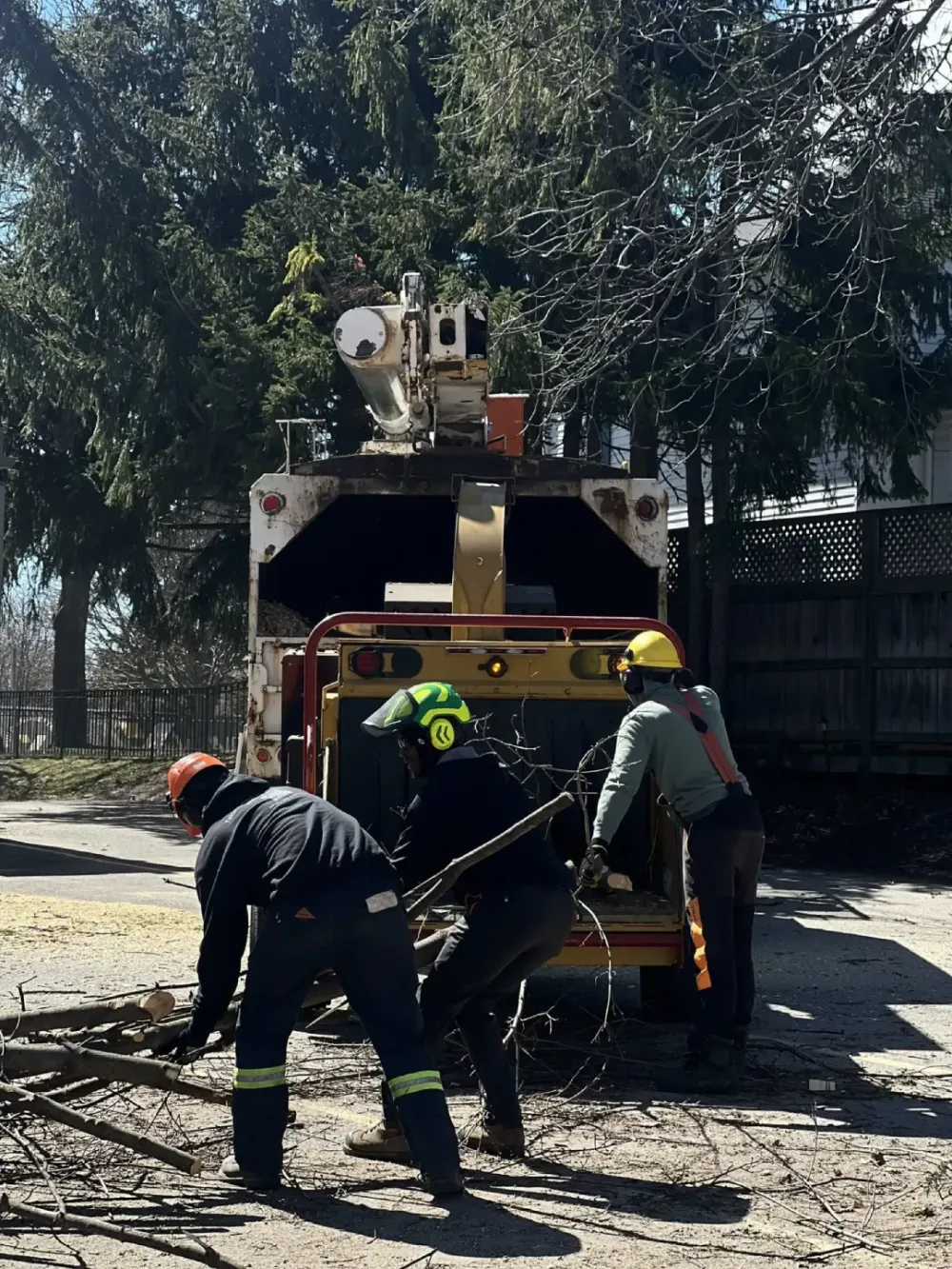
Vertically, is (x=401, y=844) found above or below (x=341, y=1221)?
above

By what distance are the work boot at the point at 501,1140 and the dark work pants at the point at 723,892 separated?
1309 millimetres

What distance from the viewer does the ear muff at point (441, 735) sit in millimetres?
6004

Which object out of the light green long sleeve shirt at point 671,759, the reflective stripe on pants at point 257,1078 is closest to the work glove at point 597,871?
the light green long sleeve shirt at point 671,759

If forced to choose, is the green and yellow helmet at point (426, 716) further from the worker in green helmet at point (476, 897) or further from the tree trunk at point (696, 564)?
the tree trunk at point (696, 564)

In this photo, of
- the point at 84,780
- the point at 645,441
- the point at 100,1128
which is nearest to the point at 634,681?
the point at 100,1128

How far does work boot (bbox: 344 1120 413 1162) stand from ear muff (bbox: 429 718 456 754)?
4.24 feet

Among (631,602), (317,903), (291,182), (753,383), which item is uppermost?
(291,182)

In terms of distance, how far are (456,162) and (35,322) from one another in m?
5.45

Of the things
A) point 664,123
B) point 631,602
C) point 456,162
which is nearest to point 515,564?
point 631,602

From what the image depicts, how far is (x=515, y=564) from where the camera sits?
37.2 ft

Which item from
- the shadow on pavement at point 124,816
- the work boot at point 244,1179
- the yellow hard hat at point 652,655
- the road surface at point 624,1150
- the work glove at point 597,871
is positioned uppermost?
the yellow hard hat at point 652,655

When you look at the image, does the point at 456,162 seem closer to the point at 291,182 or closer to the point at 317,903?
the point at 291,182

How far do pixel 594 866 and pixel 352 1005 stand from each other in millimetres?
1539

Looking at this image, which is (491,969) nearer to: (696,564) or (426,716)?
(426,716)
